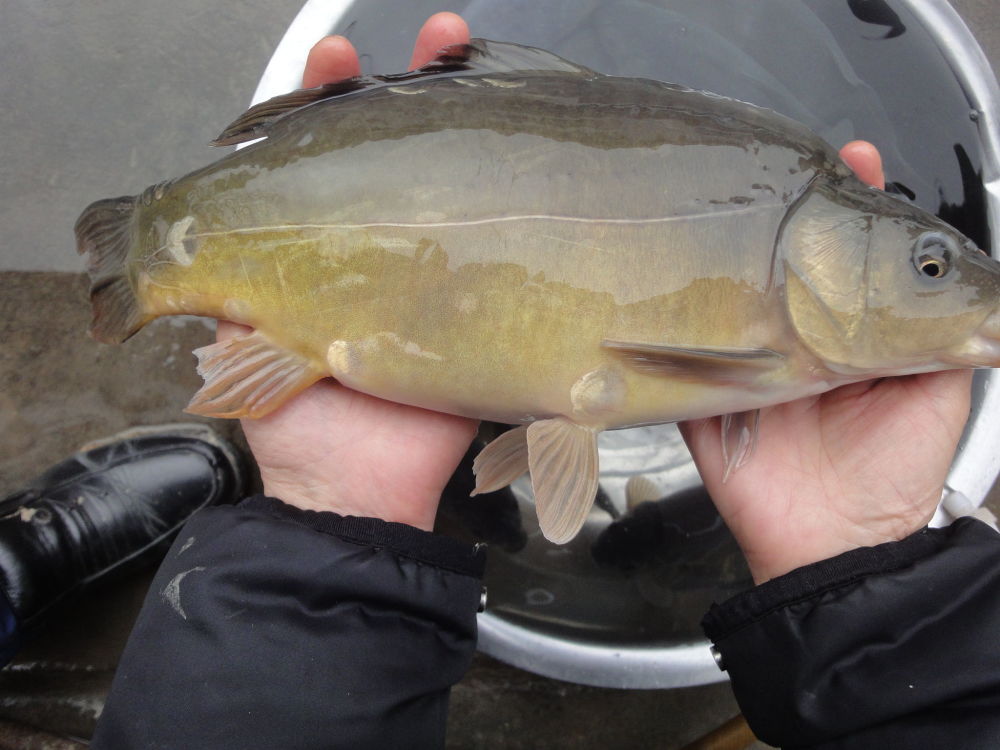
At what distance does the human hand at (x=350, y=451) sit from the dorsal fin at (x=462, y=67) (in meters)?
0.60

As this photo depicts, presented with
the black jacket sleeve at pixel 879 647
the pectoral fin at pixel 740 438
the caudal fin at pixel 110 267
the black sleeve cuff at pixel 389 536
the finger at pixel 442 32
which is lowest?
the black jacket sleeve at pixel 879 647

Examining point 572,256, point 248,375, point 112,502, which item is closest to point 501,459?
point 572,256

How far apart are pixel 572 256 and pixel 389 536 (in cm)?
76

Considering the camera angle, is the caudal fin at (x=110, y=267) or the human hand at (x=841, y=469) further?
the caudal fin at (x=110, y=267)

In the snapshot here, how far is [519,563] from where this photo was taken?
260 centimetres

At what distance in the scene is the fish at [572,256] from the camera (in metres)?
1.52

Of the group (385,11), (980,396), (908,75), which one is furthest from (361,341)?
(908,75)

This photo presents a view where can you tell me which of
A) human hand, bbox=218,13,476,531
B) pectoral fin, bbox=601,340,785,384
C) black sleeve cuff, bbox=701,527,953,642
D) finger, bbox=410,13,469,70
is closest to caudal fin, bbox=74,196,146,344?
human hand, bbox=218,13,476,531

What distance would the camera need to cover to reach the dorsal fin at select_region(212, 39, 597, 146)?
5.40 feet

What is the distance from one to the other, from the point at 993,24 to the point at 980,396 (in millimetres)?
2000

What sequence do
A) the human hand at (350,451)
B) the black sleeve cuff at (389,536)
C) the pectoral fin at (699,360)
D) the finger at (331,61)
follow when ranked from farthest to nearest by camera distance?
the finger at (331,61) < the human hand at (350,451) < the black sleeve cuff at (389,536) < the pectoral fin at (699,360)

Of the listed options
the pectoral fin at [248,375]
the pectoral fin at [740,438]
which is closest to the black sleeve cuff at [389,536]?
the pectoral fin at [248,375]

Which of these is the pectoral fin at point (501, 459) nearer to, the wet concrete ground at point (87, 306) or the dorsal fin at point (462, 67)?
the dorsal fin at point (462, 67)

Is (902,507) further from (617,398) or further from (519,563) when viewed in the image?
(519,563)
